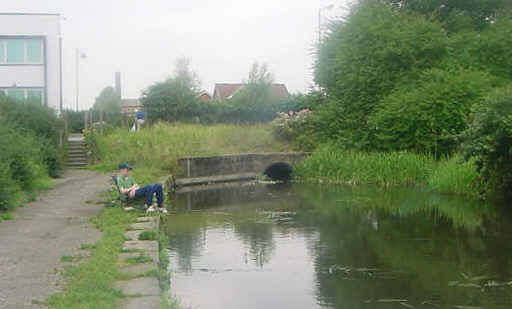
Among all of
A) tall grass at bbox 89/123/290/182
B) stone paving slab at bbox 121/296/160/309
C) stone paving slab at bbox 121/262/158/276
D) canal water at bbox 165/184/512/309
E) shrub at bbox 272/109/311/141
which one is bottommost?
canal water at bbox 165/184/512/309

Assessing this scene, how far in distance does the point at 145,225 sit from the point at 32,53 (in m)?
28.8

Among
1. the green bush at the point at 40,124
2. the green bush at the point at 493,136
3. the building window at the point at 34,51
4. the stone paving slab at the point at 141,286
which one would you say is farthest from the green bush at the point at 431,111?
the building window at the point at 34,51

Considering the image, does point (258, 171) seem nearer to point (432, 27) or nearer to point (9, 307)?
point (432, 27)

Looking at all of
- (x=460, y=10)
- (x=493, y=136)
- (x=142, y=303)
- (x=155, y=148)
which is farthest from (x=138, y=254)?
(x=460, y=10)

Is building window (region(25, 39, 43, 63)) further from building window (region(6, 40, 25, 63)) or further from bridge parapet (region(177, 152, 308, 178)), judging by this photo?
bridge parapet (region(177, 152, 308, 178))

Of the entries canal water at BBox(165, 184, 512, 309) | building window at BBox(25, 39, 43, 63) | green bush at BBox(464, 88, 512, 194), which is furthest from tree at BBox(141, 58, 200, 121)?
green bush at BBox(464, 88, 512, 194)

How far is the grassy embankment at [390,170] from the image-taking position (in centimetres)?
1984

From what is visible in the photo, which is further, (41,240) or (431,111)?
(431,111)

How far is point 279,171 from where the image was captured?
3012 centimetres

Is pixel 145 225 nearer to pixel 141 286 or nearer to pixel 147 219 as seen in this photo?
pixel 147 219

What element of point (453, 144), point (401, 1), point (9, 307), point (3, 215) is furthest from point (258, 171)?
point (9, 307)

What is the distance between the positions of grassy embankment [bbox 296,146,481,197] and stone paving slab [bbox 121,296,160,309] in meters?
13.8

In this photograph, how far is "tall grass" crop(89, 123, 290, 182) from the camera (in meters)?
26.3

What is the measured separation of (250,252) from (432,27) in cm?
1723
